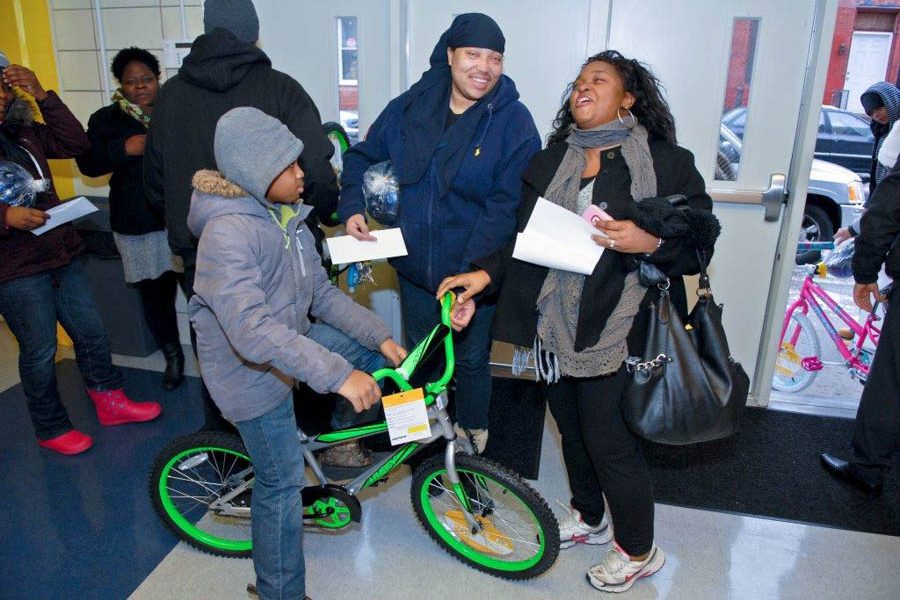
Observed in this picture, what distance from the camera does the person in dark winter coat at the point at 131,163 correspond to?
271 cm

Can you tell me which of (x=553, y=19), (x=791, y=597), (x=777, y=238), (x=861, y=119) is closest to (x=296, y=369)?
(x=791, y=597)

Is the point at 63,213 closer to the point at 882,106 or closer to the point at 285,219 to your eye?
the point at 285,219

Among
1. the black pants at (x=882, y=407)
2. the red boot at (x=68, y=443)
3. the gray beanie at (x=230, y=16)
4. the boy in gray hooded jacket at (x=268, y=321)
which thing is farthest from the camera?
the red boot at (x=68, y=443)

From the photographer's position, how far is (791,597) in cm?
195

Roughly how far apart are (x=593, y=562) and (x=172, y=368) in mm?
2234

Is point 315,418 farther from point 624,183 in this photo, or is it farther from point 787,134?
point 787,134

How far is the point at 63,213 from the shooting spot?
2.36 metres

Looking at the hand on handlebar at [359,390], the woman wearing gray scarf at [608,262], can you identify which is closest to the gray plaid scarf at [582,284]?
the woman wearing gray scarf at [608,262]

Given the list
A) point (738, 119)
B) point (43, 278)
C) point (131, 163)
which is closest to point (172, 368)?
point (43, 278)

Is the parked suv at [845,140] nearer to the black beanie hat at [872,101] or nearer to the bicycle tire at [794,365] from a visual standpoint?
the black beanie hat at [872,101]

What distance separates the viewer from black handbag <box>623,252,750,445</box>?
1602 mm

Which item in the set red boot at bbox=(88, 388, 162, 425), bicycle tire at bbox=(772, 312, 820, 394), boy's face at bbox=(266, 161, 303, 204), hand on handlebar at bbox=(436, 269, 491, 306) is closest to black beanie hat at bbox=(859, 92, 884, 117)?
bicycle tire at bbox=(772, 312, 820, 394)

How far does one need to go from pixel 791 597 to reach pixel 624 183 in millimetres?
1390

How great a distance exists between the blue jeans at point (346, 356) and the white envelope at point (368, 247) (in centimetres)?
25
